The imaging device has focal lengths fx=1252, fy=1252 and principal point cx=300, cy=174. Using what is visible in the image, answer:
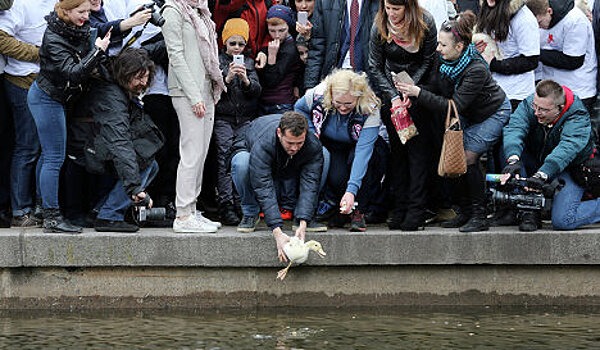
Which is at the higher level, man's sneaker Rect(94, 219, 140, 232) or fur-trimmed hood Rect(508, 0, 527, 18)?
fur-trimmed hood Rect(508, 0, 527, 18)

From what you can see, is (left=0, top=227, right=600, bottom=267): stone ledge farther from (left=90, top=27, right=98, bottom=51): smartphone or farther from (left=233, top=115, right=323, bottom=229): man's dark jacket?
(left=90, top=27, right=98, bottom=51): smartphone

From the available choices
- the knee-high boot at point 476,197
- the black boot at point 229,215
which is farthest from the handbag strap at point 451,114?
the black boot at point 229,215

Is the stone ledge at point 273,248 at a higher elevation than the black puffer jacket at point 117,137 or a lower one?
lower

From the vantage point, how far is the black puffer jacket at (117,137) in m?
9.37

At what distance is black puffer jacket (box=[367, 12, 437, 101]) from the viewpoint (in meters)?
9.70

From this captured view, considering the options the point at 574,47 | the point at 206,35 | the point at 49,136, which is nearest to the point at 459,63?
the point at 574,47

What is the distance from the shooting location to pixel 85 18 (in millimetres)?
9156

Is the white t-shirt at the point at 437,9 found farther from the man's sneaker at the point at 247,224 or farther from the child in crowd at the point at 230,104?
the man's sneaker at the point at 247,224

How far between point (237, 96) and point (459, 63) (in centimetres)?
185

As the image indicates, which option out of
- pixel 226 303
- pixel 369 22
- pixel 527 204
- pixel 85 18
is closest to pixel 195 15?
pixel 85 18

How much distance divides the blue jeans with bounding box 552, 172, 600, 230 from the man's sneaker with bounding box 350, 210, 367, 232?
58.9 inches

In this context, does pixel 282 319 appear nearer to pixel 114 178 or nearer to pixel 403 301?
pixel 403 301

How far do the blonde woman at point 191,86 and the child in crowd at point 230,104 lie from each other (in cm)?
39

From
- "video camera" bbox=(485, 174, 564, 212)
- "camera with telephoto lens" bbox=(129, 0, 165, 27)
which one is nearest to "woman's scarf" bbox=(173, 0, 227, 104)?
"camera with telephoto lens" bbox=(129, 0, 165, 27)
